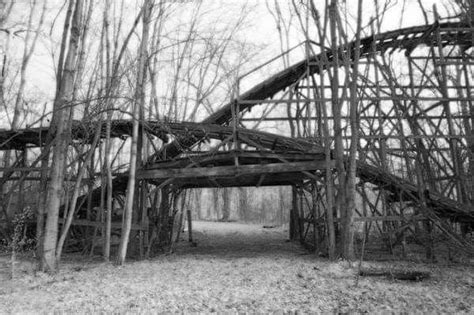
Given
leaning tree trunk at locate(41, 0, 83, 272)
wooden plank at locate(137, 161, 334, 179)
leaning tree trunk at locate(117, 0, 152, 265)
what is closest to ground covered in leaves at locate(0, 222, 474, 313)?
leaning tree trunk at locate(41, 0, 83, 272)

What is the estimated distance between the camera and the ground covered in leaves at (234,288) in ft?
19.7

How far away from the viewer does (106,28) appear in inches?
467

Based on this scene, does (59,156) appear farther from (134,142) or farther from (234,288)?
(234,288)

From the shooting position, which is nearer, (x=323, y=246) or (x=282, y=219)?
(x=323, y=246)

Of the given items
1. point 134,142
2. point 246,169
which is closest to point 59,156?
point 134,142

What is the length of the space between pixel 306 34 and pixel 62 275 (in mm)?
9555

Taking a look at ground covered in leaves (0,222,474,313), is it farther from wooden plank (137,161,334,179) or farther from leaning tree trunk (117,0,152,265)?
wooden plank (137,161,334,179)

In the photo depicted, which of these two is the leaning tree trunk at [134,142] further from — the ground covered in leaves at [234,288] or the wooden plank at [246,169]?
the wooden plank at [246,169]

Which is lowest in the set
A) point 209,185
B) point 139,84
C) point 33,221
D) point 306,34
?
point 33,221

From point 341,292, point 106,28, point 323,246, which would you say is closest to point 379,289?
point 341,292

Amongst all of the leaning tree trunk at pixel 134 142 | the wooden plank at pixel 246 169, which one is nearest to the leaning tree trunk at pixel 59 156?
the leaning tree trunk at pixel 134 142

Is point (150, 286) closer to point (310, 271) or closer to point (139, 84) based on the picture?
point (310, 271)

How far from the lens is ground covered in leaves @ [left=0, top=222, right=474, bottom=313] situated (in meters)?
6.00

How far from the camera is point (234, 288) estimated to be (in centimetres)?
729
